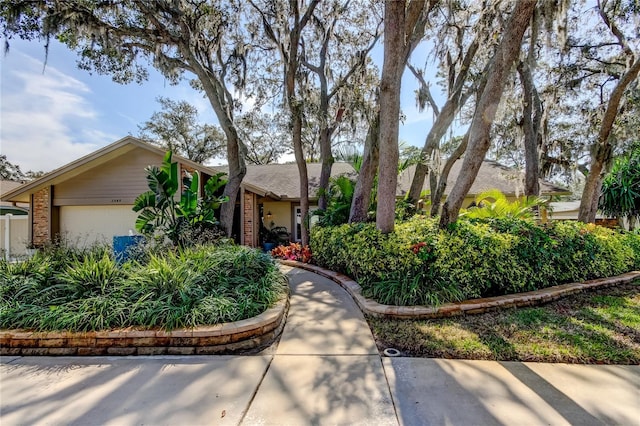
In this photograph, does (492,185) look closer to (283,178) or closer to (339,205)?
(339,205)

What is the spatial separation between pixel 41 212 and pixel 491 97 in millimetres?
15078

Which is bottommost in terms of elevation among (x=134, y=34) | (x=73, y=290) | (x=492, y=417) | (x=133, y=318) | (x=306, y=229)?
(x=492, y=417)

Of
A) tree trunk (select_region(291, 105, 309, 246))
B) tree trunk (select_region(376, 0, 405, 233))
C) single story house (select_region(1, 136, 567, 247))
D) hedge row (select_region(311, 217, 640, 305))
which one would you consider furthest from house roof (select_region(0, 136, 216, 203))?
hedge row (select_region(311, 217, 640, 305))

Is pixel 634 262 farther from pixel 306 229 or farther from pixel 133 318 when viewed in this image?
pixel 133 318

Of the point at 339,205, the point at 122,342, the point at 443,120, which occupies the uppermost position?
the point at 443,120

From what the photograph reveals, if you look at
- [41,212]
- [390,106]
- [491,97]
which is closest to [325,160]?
[390,106]

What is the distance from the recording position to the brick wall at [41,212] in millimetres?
11609

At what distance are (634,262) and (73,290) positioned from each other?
11.7 meters

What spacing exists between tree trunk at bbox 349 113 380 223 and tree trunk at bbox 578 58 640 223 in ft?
19.9

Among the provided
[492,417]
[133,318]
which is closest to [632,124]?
[492,417]

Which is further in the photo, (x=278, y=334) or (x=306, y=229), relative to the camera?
Result: (x=306, y=229)

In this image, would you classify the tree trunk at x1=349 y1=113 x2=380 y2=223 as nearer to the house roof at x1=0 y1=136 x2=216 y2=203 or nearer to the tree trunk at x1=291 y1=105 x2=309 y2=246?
the tree trunk at x1=291 y1=105 x2=309 y2=246

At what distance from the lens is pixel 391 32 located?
555 centimetres

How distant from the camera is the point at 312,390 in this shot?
9.18ft
